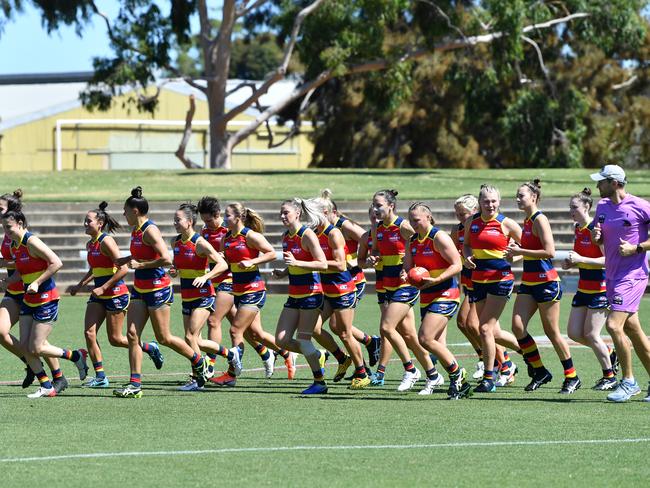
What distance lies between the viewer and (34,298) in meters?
11.2

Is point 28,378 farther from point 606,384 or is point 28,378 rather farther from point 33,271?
point 606,384

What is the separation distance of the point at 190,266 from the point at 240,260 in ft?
1.61

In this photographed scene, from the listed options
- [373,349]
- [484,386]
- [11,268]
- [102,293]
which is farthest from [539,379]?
[11,268]

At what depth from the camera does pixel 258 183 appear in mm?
33781

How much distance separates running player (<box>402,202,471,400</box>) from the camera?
1083 centimetres

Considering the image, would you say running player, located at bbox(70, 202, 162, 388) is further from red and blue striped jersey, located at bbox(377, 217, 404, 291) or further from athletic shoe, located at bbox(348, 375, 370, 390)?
red and blue striped jersey, located at bbox(377, 217, 404, 291)

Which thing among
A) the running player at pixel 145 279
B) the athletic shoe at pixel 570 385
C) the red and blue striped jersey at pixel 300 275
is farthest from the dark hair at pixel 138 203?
the athletic shoe at pixel 570 385

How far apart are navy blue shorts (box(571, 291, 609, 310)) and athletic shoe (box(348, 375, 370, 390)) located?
2129 millimetres

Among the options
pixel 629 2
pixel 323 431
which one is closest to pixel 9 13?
pixel 629 2

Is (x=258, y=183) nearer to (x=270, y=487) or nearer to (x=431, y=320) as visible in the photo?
(x=431, y=320)

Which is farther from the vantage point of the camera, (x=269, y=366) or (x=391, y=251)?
(x=269, y=366)

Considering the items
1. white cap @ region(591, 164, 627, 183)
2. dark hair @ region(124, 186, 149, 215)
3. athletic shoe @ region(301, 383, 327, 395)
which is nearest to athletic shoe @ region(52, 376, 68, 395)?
dark hair @ region(124, 186, 149, 215)

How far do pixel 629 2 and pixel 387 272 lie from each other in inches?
1311

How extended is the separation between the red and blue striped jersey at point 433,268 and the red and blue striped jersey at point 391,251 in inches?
24.8
